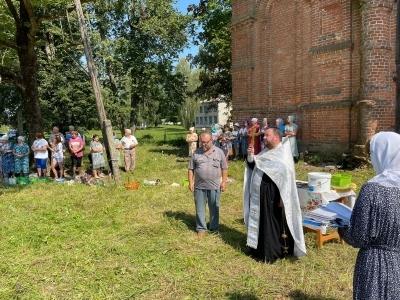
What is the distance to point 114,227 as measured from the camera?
662 centimetres

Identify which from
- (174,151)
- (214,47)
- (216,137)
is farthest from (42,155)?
(214,47)

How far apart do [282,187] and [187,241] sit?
6.32 ft

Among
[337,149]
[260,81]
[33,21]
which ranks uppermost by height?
[33,21]

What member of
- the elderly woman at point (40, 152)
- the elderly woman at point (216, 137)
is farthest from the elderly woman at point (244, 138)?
the elderly woman at point (40, 152)

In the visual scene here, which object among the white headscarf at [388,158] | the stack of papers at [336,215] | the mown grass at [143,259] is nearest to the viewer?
the white headscarf at [388,158]

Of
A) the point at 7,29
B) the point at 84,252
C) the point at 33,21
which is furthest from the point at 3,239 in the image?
the point at 7,29

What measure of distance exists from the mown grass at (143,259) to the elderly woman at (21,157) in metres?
4.27

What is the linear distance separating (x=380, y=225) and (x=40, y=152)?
1181cm

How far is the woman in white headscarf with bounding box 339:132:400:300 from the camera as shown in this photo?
98.7 inches

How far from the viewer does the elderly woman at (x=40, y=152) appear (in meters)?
12.1

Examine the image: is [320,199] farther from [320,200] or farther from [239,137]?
[239,137]

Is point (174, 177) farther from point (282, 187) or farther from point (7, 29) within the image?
point (7, 29)

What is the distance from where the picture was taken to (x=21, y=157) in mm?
12156

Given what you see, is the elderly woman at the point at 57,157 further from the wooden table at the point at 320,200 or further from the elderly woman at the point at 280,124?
the wooden table at the point at 320,200
